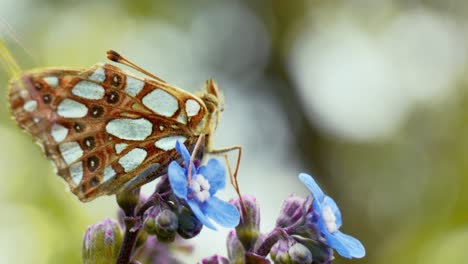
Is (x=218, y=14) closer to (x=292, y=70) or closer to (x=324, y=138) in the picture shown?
(x=292, y=70)

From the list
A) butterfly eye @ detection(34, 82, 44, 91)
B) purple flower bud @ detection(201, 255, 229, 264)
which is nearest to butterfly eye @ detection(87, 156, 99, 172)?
butterfly eye @ detection(34, 82, 44, 91)

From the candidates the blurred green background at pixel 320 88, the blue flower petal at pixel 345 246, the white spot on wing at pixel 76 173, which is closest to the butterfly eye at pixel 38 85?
the white spot on wing at pixel 76 173

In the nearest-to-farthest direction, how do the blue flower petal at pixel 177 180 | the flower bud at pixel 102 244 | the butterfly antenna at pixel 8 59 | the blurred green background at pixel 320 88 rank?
the butterfly antenna at pixel 8 59 < the blue flower petal at pixel 177 180 < the flower bud at pixel 102 244 < the blurred green background at pixel 320 88

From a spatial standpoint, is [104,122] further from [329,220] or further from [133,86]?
[329,220]

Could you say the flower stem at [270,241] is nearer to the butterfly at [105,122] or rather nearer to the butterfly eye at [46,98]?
the butterfly at [105,122]

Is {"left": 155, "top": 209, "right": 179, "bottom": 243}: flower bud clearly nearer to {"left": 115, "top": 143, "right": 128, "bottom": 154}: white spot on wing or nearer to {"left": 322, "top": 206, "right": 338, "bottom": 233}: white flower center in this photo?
{"left": 115, "top": 143, "right": 128, "bottom": 154}: white spot on wing
